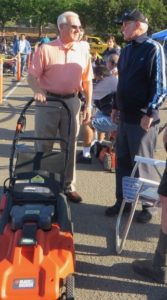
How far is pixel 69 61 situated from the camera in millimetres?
4812

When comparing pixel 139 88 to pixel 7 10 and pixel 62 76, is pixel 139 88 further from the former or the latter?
pixel 7 10

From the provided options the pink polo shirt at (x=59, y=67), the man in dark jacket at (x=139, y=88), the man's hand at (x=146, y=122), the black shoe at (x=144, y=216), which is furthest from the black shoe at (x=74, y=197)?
Result: the man's hand at (x=146, y=122)

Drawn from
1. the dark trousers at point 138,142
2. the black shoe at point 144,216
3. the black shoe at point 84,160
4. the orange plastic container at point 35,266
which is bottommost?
the black shoe at point 84,160

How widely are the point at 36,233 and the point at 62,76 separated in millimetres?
1946

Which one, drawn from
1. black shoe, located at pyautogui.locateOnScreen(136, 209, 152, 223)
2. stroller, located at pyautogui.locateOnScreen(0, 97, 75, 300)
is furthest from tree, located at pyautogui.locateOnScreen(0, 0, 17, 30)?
stroller, located at pyautogui.locateOnScreen(0, 97, 75, 300)

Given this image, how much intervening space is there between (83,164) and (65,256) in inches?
147

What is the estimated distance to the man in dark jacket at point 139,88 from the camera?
4.27 meters

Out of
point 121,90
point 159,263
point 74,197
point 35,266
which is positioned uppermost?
point 121,90

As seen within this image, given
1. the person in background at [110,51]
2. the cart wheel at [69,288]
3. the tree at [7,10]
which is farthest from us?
the tree at [7,10]

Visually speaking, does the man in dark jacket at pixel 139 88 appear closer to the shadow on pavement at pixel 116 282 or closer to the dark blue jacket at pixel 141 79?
the dark blue jacket at pixel 141 79

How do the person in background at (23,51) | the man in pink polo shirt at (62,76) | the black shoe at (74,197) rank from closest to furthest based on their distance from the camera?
the man in pink polo shirt at (62,76) < the black shoe at (74,197) < the person in background at (23,51)

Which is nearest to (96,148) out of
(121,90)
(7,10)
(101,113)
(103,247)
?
(101,113)

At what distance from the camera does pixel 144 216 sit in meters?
4.90

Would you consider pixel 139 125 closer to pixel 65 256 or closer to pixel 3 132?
pixel 65 256
